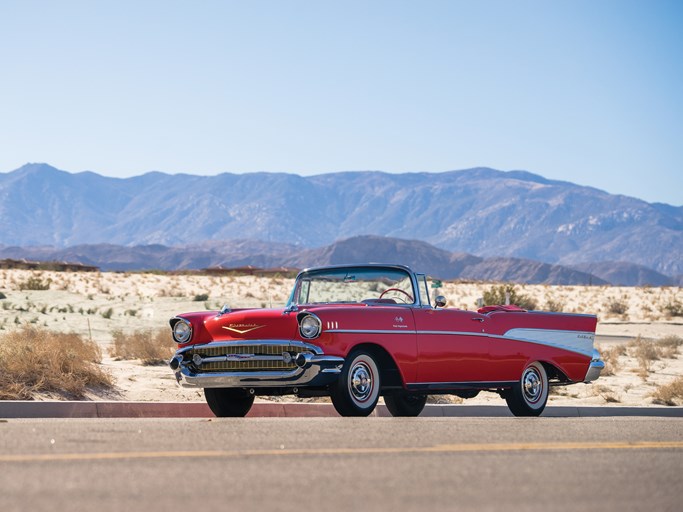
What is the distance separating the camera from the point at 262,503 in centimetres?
666

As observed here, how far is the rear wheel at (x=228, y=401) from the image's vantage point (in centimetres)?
1379

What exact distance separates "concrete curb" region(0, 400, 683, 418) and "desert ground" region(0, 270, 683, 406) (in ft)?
4.29

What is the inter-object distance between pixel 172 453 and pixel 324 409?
264 inches

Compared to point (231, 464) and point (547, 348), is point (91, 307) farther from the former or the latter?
point (231, 464)

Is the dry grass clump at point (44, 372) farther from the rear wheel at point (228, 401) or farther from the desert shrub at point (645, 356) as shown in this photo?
the desert shrub at point (645, 356)

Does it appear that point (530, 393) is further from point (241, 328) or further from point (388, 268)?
point (241, 328)

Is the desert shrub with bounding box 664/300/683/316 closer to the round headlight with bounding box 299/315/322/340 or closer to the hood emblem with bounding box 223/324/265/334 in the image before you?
the hood emblem with bounding box 223/324/265/334

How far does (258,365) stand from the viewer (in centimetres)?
1260

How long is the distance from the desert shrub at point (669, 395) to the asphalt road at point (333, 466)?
328 inches

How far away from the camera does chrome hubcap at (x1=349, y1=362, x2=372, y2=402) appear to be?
498 inches

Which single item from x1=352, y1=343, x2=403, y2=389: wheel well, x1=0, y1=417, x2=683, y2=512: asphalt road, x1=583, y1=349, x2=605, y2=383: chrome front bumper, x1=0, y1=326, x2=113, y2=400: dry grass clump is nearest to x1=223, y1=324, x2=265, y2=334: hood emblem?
x1=352, y1=343, x2=403, y2=389: wheel well

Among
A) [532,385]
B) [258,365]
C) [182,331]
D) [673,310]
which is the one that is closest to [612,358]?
[532,385]

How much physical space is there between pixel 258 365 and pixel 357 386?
105 centimetres

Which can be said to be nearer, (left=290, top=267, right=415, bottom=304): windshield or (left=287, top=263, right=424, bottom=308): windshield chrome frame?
(left=287, top=263, right=424, bottom=308): windshield chrome frame
